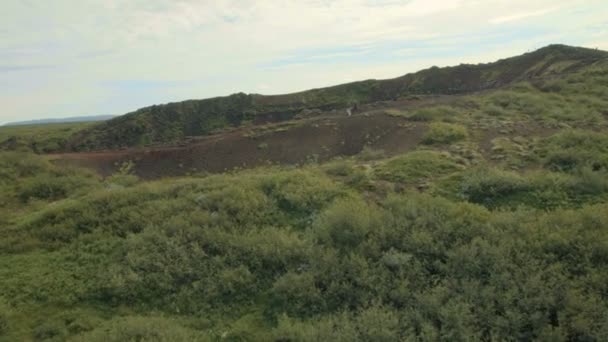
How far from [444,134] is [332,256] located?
8.47 m

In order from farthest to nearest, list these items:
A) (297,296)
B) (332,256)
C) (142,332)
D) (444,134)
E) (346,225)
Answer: (444,134) → (346,225) → (332,256) → (297,296) → (142,332)

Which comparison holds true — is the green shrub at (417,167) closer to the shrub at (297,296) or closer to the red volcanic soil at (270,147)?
the red volcanic soil at (270,147)

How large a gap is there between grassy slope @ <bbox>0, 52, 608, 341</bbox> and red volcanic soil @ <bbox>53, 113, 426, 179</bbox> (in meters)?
5.76

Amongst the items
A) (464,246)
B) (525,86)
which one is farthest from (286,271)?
(525,86)

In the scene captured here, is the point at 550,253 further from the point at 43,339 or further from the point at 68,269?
the point at 68,269

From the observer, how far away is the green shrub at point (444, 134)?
1371cm

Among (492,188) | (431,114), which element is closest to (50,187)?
(492,188)

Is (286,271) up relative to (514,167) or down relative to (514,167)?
down

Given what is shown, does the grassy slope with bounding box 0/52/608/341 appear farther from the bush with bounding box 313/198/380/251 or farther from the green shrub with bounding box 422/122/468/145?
the green shrub with bounding box 422/122/468/145

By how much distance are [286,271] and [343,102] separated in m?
26.5

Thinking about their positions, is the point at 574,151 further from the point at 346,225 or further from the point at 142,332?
the point at 142,332

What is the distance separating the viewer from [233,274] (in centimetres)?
699

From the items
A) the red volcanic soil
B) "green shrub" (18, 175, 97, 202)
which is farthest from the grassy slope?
the red volcanic soil

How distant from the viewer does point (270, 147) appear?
18969 millimetres
